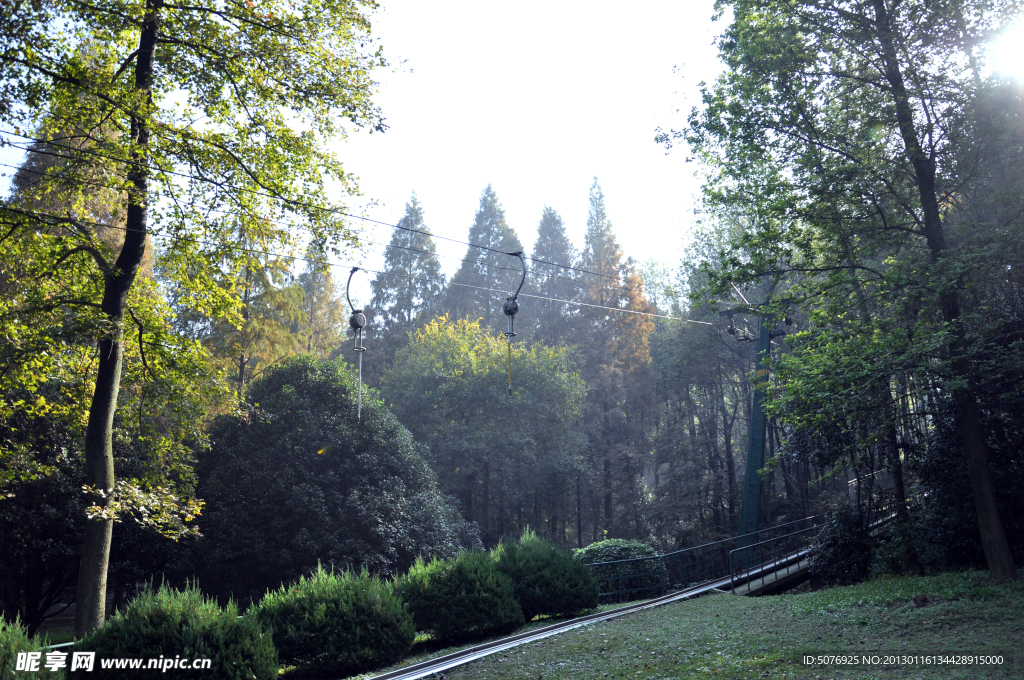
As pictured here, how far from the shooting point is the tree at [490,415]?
30875 millimetres

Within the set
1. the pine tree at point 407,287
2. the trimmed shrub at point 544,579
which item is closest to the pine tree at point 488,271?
the pine tree at point 407,287

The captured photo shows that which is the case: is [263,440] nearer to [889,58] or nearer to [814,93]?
[814,93]

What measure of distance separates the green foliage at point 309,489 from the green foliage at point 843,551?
1022 cm

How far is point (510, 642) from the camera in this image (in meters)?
10.6

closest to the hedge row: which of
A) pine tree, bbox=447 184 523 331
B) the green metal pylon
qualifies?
the green metal pylon

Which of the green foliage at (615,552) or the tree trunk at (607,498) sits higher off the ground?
the tree trunk at (607,498)

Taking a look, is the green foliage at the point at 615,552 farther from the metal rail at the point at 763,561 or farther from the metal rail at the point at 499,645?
the metal rail at the point at 763,561

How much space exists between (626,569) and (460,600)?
20.5ft

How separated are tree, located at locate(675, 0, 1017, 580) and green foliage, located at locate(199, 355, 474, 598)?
12.2 metres

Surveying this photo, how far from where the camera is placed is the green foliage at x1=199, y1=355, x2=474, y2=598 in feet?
60.8

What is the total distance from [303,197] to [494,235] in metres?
39.5

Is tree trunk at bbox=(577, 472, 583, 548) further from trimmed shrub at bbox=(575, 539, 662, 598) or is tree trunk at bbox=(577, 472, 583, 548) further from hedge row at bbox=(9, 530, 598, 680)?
hedge row at bbox=(9, 530, 598, 680)

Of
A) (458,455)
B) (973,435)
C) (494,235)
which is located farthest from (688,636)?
(494,235)

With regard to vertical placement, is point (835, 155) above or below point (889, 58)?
below
